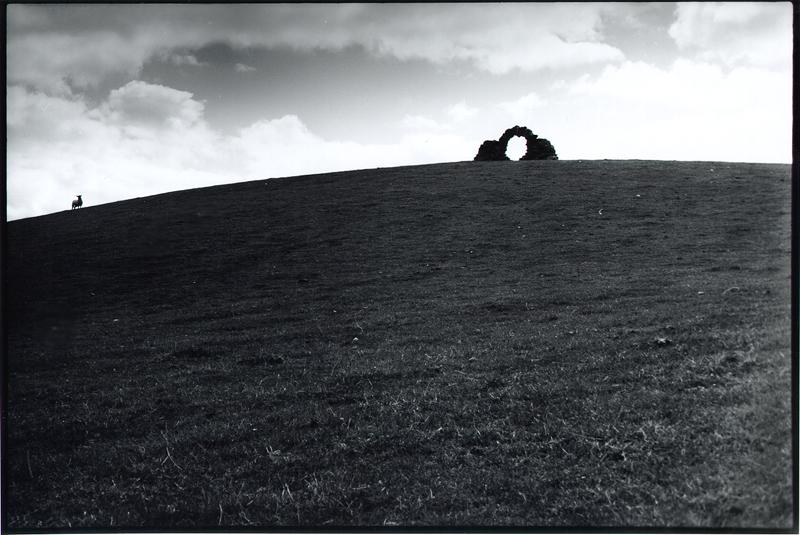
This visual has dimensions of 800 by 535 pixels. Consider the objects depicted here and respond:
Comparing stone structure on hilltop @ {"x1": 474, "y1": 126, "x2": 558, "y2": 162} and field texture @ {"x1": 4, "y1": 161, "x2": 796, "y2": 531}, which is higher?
stone structure on hilltop @ {"x1": 474, "y1": 126, "x2": 558, "y2": 162}

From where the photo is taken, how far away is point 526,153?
55250 millimetres

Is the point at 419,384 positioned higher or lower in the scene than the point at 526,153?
lower

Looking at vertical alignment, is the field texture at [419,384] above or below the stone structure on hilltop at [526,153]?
below

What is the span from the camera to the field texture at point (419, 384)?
6.52 meters

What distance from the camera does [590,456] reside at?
6.89m

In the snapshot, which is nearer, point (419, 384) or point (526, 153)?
point (419, 384)

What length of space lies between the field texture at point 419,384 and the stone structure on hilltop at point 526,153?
96.1ft

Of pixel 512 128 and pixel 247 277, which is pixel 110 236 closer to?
pixel 247 277

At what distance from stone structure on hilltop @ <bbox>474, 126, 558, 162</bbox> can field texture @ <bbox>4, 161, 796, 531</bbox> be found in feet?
96.1

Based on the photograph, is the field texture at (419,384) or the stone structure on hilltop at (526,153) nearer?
the field texture at (419,384)

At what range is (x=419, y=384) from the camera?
33.3 ft

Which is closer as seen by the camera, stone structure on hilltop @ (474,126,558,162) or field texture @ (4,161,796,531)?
field texture @ (4,161,796,531)

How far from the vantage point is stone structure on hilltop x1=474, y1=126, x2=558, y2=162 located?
2135 inches

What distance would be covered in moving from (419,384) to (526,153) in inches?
1929
